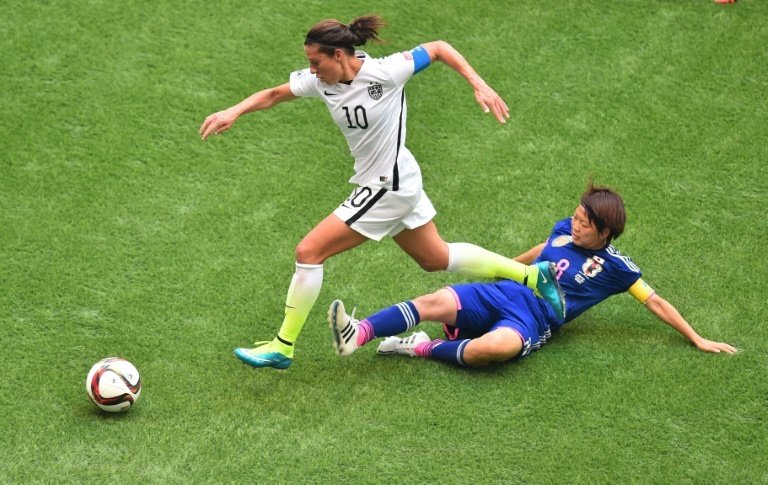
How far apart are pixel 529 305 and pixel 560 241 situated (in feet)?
1.39

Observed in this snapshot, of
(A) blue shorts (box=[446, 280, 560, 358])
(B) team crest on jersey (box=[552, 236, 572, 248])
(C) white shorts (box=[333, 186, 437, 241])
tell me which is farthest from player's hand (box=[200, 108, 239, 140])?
(B) team crest on jersey (box=[552, 236, 572, 248])

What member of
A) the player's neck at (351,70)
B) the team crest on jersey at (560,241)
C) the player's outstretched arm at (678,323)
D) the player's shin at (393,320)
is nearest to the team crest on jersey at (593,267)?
the team crest on jersey at (560,241)

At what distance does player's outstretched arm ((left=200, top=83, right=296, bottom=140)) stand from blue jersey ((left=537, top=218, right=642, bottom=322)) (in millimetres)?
1756

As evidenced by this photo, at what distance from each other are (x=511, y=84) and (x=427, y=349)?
2.83 meters

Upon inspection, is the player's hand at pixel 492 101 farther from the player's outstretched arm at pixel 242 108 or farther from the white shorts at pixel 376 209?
the player's outstretched arm at pixel 242 108

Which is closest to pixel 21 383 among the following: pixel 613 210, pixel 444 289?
pixel 444 289

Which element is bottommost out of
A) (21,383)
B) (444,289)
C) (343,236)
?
(21,383)

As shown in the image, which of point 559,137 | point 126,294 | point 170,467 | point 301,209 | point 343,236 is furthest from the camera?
point 559,137

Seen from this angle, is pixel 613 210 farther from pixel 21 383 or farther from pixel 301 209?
pixel 21 383

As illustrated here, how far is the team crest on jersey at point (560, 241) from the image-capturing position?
618cm

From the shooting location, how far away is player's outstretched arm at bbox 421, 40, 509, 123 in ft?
17.5

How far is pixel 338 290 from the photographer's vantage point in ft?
21.7

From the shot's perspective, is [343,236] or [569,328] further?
[569,328]

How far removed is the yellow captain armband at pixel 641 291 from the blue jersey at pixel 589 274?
0.03m
